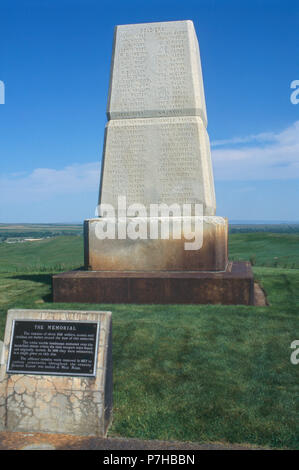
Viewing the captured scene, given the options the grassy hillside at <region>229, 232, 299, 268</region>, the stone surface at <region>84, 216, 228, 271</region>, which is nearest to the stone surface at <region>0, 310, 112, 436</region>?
the stone surface at <region>84, 216, 228, 271</region>

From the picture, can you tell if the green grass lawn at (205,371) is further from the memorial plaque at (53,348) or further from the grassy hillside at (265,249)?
the grassy hillside at (265,249)

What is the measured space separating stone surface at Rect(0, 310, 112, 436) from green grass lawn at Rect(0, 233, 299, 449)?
262 millimetres

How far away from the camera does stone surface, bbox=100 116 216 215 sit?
8070mm

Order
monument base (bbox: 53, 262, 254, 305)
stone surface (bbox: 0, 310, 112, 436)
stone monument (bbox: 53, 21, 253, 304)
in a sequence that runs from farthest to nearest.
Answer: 1. stone monument (bbox: 53, 21, 253, 304)
2. monument base (bbox: 53, 262, 254, 305)
3. stone surface (bbox: 0, 310, 112, 436)

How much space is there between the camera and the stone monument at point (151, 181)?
25.3ft

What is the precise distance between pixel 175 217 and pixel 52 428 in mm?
4823

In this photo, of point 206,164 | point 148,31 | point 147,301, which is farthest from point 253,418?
point 148,31

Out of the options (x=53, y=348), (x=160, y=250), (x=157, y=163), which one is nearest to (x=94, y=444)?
(x=53, y=348)

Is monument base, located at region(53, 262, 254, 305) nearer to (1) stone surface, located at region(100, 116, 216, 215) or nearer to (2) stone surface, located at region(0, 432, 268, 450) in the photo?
(1) stone surface, located at region(100, 116, 216, 215)

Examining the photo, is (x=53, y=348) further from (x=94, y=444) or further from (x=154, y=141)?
(x=154, y=141)

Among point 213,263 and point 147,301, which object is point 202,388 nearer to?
point 147,301

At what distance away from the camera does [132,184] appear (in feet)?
27.2

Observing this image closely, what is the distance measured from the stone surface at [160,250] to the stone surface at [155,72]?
210 centimetres

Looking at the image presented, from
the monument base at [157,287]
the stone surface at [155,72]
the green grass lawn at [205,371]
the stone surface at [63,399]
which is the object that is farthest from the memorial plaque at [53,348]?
the stone surface at [155,72]
